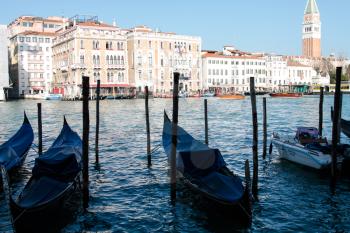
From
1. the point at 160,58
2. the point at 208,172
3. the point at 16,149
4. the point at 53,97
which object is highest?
the point at 160,58

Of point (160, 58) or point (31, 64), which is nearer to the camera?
point (160, 58)

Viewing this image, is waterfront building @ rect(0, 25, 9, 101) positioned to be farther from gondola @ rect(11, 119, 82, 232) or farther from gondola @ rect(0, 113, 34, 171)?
gondola @ rect(11, 119, 82, 232)

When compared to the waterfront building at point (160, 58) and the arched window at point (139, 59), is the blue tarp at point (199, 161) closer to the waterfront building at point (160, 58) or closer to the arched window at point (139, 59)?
the waterfront building at point (160, 58)

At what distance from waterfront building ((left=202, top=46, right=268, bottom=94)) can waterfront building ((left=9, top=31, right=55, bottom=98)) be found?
22315 millimetres

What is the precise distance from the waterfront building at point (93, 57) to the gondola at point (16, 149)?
41244 millimetres

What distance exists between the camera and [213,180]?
8172 millimetres

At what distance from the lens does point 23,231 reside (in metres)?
7.02

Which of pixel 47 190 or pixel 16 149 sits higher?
pixel 16 149

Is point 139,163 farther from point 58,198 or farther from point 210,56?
point 210,56

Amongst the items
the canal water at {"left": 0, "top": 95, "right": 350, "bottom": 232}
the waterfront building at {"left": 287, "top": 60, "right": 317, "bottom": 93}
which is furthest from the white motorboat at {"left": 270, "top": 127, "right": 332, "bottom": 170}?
the waterfront building at {"left": 287, "top": 60, "right": 317, "bottom": 93}

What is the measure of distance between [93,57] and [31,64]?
13.0 meters

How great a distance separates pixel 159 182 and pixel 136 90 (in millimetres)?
46587

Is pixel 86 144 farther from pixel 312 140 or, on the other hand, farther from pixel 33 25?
pixel 33 25

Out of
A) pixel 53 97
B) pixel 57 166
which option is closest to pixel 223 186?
pixel 57 166
